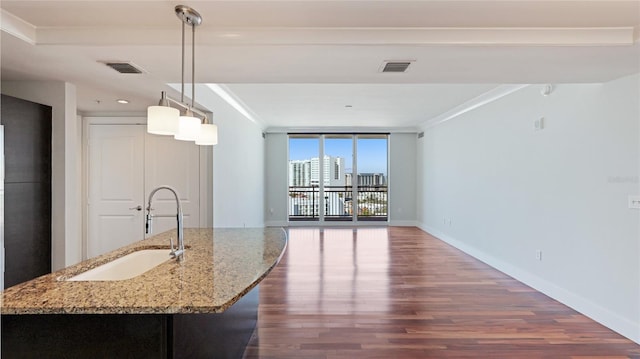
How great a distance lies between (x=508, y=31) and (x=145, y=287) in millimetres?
2490

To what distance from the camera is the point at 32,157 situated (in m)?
2.64

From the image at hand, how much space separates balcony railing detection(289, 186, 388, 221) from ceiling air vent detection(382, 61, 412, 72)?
600cm

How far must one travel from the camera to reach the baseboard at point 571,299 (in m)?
2.58

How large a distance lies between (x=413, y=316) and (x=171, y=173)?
345cm

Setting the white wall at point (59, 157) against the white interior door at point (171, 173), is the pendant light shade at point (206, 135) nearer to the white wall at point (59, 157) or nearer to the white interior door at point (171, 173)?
the white wall at point (59, 157)

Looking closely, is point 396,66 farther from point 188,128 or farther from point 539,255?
point 539,255

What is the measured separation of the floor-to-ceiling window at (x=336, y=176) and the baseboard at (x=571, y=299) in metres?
3.72

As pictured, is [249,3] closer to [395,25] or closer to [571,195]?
[395,25]

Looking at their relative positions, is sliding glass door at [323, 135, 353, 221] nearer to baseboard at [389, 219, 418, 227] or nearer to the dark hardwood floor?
baseboard at [389, 219, 418, 227]

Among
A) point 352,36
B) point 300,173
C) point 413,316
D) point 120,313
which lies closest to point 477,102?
A: point 413,316

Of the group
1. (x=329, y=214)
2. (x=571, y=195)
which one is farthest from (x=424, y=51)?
(x=329, y=214)

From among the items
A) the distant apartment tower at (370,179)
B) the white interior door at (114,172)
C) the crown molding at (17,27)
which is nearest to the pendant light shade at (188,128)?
the crown molding at (17,27)

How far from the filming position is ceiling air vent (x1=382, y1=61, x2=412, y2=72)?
7.48 ft

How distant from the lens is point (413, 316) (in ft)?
9.63
